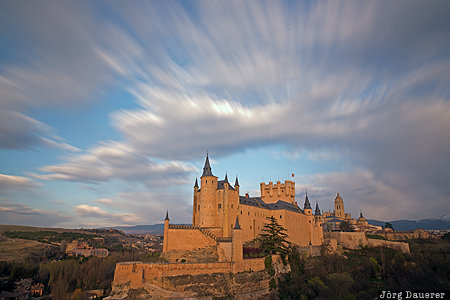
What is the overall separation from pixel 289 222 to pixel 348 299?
81.0 feet

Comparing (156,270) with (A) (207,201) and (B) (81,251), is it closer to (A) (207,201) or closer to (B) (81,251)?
(A) (207,201)

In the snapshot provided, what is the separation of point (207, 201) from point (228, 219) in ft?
15.3

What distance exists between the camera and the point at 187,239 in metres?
40.5

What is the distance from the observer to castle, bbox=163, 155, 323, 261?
40.2 metres

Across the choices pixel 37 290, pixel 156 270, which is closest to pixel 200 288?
pixel 156 270

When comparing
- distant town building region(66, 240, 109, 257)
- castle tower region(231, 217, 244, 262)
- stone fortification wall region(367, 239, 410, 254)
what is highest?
castle tower region(231, 217, 244, 262)

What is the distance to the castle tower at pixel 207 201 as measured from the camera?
148ft

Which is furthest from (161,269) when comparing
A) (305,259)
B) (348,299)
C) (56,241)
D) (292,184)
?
(56,241)

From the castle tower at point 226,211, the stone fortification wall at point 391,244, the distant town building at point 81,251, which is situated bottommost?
the distant town building at point 81,251

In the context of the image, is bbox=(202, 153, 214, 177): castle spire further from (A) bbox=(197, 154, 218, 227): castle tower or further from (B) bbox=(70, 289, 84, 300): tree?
(B) bbox=(70, 289, 84, 300): tree

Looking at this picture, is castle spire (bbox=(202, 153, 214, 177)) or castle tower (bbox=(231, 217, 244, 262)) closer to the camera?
castle tower (bbox=(231, 217, 244, 262))

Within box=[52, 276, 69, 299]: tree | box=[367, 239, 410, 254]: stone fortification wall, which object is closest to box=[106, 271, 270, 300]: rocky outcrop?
box=[52, 276, 69, 299]: tree

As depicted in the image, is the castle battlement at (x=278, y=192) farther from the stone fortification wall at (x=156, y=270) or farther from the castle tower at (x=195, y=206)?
the stone fortification wall at (x=156, y=270)

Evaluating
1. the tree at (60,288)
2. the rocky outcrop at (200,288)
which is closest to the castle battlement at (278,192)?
the rocky outcrop at (200,288)
